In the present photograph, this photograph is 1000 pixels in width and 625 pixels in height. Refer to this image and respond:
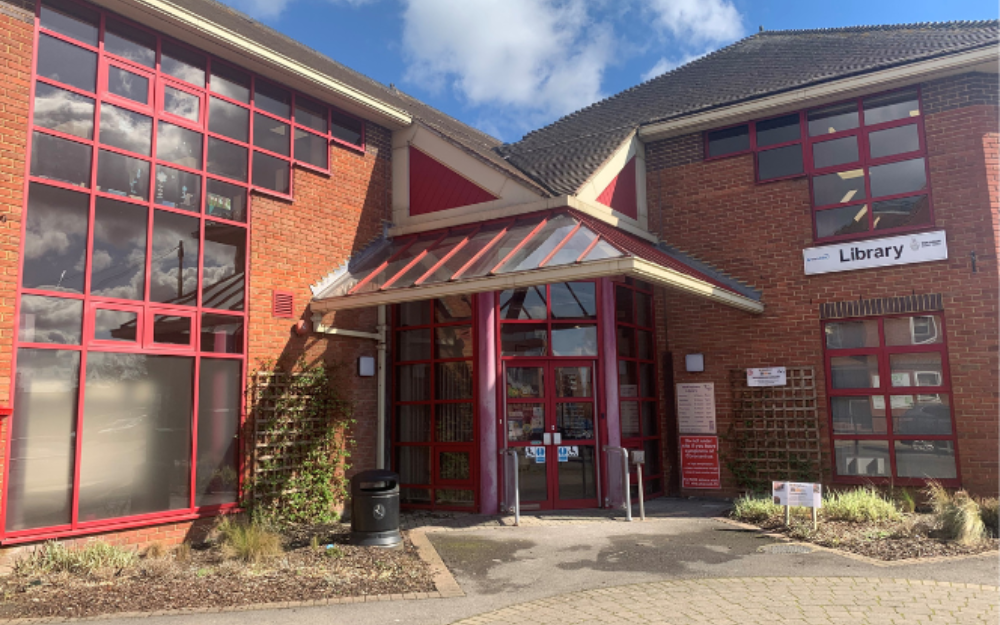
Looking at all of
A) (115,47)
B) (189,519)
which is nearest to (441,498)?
(189,519)

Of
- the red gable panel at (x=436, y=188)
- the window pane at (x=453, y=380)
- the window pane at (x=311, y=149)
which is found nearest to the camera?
the window pane at (x=311, y=149)

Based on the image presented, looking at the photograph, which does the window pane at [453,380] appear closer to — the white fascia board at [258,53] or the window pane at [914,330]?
the white fascia board at [258,53]

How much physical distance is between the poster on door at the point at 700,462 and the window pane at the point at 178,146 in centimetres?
848

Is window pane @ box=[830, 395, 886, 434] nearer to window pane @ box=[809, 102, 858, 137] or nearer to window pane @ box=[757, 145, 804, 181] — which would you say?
window pane @ box=[757, 145, 804, 181]

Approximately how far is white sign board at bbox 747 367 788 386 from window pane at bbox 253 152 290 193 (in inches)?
301

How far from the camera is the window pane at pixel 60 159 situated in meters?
7.66

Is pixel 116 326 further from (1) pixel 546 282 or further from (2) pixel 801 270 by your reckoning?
(2) pixel 801 270

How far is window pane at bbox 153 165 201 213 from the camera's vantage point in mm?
8734

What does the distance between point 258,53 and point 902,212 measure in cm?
941

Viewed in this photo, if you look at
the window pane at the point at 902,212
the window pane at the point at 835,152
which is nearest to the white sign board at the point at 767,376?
the window pane at the point at 902,212

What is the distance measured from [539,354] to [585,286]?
129 centimetres

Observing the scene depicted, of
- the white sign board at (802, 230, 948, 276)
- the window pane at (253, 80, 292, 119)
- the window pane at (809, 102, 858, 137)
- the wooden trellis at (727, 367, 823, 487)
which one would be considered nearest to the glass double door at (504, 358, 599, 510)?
the wooden trellis at (727, 367, 823, 487)

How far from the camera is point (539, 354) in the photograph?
10.8 meters

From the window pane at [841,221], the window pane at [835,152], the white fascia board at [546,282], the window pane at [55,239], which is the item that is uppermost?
the window pane at [835,152]
